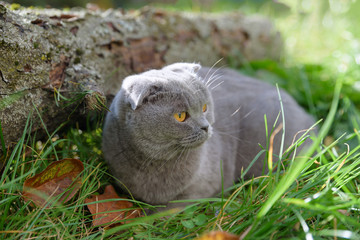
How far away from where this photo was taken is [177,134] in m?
1.77

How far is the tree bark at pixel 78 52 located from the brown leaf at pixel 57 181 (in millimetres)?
297

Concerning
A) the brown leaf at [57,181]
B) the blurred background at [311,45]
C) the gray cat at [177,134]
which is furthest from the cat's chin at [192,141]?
the blurred background at [311,45]

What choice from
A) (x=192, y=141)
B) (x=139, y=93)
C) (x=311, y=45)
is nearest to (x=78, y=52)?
(x=139, y=93)

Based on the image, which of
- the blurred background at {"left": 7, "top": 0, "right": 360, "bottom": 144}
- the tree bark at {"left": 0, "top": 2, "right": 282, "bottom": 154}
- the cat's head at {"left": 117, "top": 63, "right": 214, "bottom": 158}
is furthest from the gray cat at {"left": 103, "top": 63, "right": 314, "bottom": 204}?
the blurred background at {"left": 7, "top": 0, "right": 360, "bottom": 144}

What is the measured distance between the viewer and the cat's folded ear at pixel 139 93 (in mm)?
1660

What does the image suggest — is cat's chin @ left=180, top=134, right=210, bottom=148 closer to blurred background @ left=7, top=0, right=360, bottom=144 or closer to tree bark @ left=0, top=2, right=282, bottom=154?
tree bark @ left=0, top=2, right=282, bottom=154

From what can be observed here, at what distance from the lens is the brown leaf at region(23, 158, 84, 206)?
1.62 meters

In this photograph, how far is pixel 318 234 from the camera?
4.18ft

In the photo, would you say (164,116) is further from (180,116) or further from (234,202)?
(234,202)

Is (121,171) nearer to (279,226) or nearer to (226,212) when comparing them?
(226,212)

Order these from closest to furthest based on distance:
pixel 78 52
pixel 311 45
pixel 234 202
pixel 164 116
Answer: pixel 234 202 < pixel 164 116 < pixel 78 52 < pixel 311 45

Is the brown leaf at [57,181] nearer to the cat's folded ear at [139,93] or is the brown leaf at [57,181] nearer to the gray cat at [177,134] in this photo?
the gray cat at [177,134]

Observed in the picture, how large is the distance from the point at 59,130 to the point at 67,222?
2.47 ft

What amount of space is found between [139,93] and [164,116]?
21 cm
